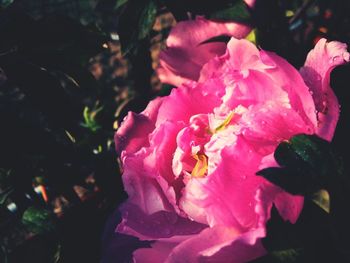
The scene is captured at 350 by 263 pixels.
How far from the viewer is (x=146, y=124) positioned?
548 millimetres

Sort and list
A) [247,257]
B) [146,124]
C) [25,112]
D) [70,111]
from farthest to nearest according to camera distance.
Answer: [25,112] → [70,111] → [146,124] → [247,257]

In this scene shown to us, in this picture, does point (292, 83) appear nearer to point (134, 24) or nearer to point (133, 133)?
point (133, 133)

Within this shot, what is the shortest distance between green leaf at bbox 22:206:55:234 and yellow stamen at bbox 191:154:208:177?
0.96 ft

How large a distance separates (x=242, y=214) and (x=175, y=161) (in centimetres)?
12

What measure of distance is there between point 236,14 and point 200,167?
0.90ft

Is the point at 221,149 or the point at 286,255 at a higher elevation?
the point at 221,149

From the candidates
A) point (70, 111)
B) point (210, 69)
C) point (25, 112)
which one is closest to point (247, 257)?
point (210, 69)

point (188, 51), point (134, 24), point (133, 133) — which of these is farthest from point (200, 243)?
point (134, 24)

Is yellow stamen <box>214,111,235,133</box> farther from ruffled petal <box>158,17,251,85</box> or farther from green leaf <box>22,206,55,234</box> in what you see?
green leaf <box>22,206,55,234</box>

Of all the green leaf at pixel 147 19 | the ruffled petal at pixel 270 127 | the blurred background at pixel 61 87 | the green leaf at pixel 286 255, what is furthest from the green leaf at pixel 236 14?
the green leaf at pixel 286 255

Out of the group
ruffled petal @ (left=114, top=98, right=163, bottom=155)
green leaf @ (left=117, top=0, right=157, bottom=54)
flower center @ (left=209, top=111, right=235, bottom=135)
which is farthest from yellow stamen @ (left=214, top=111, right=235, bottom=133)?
green leaf @ (left=117, top=0, right=157, bottom=54)

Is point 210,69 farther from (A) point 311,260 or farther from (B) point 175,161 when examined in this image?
(A) point 311,260

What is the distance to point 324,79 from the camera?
0.42 m

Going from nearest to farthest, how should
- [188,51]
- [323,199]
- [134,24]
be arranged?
[323,199] → [188,51] → [134,24]
